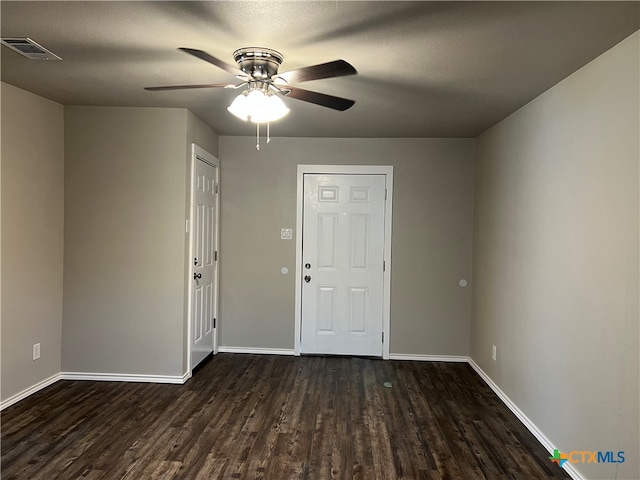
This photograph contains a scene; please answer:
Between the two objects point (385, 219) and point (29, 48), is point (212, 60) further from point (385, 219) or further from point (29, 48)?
point (385, 219)

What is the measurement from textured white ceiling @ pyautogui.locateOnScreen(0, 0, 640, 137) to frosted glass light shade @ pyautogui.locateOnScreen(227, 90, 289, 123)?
288mm

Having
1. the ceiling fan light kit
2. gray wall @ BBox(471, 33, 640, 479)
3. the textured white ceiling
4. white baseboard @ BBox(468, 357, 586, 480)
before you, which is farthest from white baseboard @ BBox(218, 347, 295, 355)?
the ceiling fan light kit

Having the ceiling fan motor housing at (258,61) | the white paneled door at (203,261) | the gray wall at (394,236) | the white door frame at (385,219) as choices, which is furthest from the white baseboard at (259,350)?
the ceiling fan motor housing at (258,61)

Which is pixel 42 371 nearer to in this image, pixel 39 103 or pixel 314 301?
pixel 39 103

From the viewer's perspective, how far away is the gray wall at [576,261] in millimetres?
1960

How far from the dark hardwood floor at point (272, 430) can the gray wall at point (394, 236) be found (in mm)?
606

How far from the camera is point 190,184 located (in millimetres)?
3654

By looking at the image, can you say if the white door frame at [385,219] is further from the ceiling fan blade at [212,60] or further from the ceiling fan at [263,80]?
the ceiling fan blade at [212,60]

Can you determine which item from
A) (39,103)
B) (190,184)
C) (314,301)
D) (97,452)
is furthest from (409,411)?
(39,103)

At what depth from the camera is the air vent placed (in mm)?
2210

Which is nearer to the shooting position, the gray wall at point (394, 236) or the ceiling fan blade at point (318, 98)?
the ceiling fan blade at point (318, 98)

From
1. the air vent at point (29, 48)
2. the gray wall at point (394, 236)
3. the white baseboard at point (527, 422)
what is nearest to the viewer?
the air vent at point (29, 48)

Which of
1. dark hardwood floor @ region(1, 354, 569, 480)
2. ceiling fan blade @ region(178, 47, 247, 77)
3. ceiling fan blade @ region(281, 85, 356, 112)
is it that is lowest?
dark hardwood floor @ region(1, 354, 569, 480)

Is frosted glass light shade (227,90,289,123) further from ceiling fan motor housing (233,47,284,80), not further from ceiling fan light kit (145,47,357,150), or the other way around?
ceiling fan motor housing (233,47,284,80)
